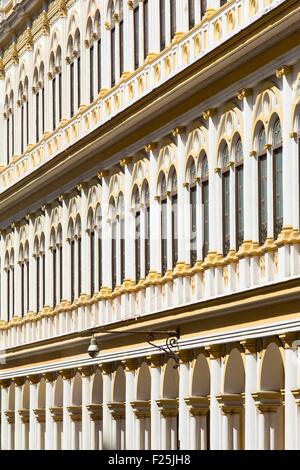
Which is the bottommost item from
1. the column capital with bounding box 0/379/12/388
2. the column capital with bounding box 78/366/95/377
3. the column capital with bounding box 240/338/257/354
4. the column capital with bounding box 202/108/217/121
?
the column capital with bounding box 240/338/257/354

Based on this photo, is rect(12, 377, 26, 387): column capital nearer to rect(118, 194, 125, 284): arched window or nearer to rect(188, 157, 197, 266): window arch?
rect(118, 194, 125, 284): arched window

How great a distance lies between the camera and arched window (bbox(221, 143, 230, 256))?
48750mm

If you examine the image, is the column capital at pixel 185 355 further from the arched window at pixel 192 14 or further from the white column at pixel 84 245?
the white column at pixel 84 245

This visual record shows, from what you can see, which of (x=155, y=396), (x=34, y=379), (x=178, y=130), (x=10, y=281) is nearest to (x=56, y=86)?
(x=10, y=281)

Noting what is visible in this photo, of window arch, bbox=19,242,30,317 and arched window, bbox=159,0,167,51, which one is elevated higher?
arched window, bbox=159,0,167,51

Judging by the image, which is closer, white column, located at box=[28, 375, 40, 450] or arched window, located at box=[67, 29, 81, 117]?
arched window, located at box=[67, 29, 81, 117]

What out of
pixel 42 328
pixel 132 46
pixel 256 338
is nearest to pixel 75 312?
pixel 42 328

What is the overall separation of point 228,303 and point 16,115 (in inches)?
1112

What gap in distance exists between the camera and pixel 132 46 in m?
58.1

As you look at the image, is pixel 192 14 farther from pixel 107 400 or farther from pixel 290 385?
pixel 107 400

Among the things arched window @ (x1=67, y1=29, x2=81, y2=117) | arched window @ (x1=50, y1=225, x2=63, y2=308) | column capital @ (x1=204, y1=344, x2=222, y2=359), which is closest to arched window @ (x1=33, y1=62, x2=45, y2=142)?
arched window @ (x1=67, y1=29, x2=81, y2=117)

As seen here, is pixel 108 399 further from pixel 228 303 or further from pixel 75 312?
pixel 228 303

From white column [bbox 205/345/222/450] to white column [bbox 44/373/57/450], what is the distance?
17231mm

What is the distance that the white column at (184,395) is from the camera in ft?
169
